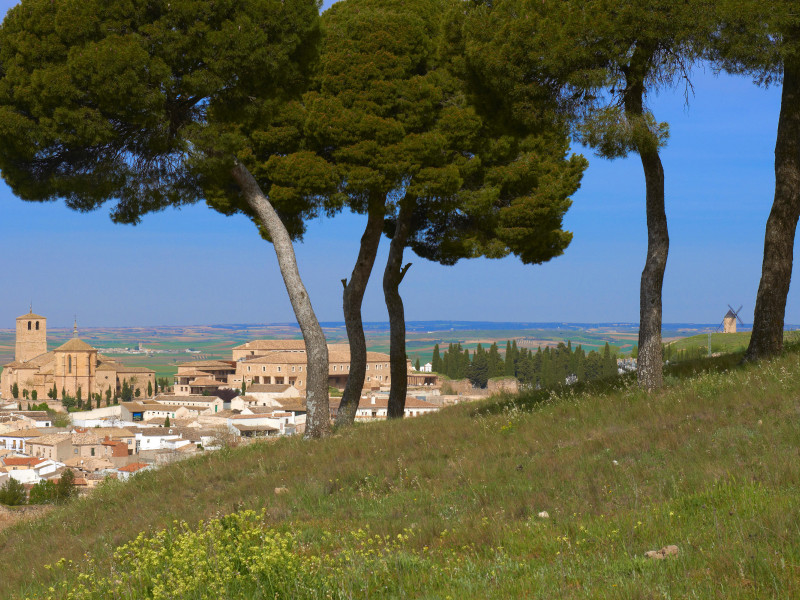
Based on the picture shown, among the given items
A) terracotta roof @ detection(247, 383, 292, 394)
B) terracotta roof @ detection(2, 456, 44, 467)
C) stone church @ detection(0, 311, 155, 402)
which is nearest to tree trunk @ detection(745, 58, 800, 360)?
terracotta roof @ detection(2, 456, 44, 467)

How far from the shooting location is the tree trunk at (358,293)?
15.4 meters

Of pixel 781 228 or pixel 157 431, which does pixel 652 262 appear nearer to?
pixel 781 228

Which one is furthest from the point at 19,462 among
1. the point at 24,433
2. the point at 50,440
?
the point at 24,433

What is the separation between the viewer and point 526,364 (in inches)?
3573

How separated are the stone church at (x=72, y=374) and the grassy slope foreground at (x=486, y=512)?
5087 inches

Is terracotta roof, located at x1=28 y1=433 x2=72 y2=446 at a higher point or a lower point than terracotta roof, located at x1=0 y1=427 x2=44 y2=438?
higher

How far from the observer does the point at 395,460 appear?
9016mm

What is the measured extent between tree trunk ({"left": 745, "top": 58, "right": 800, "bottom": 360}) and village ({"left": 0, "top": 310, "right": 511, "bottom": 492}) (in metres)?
29.1

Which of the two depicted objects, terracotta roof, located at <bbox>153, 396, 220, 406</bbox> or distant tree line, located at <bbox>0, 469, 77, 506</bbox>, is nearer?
distant tree line, located at <bbox>0, 469, 77, 506</bbox>

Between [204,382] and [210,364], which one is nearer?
[204,382]

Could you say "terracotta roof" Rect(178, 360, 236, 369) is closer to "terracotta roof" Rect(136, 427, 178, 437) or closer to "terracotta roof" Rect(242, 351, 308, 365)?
"terracotta roof" Rect(242, 351, 308, 365)

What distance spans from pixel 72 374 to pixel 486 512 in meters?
138

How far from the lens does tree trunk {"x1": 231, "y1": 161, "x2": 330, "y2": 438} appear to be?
12.7 metres

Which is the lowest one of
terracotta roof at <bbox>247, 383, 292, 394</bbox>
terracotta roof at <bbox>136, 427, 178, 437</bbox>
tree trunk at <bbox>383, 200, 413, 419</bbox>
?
terracotta roof at <bbox>136, 427, 178, 437</bbox>
